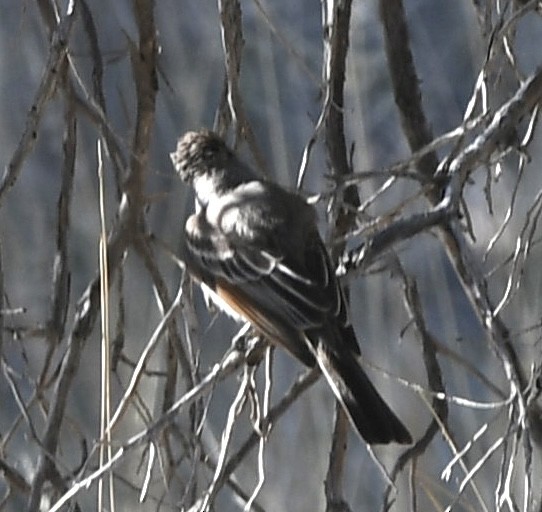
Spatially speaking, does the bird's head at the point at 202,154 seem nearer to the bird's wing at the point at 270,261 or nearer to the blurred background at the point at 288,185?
the bird's wing at the point at 270,261

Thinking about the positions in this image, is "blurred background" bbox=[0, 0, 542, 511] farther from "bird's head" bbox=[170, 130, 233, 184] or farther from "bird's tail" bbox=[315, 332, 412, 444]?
"bird's tail" bbox=[315, 332, 412, 444]

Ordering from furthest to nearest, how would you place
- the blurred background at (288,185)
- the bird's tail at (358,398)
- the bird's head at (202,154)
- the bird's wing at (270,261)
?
the blurred background at (288,185) → the bird's head at (202,154) → the bird's wing at (270,261) → the bird's tail at (358,398)

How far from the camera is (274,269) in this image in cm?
249

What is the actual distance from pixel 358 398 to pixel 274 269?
36cm

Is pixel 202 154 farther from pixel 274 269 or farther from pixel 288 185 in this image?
pixel 288 185

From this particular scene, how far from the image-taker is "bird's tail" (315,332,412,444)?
7.09 feet

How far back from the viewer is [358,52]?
146 inches

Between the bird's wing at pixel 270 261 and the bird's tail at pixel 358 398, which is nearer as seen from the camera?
the bird's tail at pixel 358 398

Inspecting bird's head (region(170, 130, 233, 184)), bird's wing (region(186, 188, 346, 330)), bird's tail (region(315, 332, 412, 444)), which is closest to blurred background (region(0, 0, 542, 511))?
bird's head (region(170, 130, 233, 184))

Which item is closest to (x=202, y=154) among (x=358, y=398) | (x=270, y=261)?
(x=270, y=261)

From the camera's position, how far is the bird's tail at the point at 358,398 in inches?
85.1

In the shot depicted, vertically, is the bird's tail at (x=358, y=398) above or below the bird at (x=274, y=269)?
below

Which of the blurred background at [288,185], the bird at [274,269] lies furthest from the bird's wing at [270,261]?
the blurred background at [288,185]

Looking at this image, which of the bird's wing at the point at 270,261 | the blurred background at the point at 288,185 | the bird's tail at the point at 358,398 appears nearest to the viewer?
the bird's tail at the point at 358,398
